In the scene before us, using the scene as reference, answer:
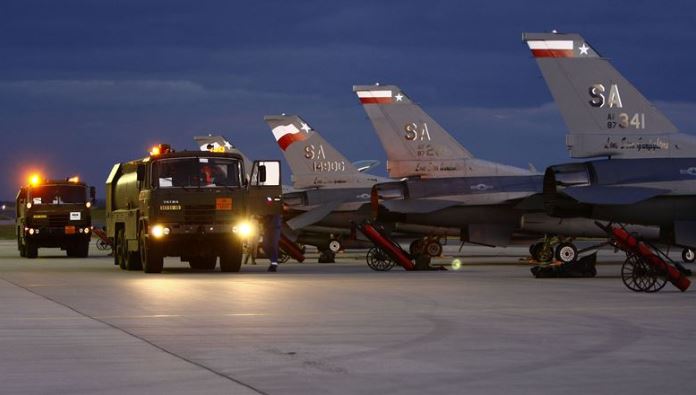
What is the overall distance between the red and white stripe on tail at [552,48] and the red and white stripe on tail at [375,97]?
42.7 feet

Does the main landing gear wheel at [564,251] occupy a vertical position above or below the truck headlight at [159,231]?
below

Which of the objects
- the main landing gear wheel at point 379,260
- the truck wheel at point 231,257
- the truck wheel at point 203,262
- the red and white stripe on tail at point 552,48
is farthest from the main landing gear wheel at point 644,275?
the truck wheel at point 203,262

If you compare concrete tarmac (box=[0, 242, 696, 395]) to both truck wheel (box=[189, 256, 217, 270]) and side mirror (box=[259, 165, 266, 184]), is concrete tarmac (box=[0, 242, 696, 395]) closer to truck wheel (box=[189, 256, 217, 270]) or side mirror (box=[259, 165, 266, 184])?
side mirror (box=[259, 165, 266, 184])

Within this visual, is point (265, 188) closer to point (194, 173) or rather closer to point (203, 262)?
point (194, 173)

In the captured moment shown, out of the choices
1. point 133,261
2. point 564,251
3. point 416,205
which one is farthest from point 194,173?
point 564,251

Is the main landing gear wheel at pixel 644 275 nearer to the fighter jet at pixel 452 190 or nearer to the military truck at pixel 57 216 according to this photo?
the fighter jet at pixel 452 190

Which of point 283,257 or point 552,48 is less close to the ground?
point 552,48

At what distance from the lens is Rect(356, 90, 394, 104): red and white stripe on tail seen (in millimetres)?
43469

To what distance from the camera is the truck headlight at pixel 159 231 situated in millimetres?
32375

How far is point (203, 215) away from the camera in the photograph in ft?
107

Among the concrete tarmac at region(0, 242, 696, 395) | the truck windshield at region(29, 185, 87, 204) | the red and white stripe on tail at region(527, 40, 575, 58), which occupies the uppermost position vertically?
the red and white stripe on tail at region(527, 40, 575, 58)

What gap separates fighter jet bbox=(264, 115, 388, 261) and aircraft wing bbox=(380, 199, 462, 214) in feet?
19.2

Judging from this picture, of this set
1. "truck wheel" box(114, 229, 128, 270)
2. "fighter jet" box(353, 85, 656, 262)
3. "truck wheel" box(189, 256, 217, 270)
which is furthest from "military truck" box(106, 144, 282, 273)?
"fighter jet" box(353, 85, 656, 262)

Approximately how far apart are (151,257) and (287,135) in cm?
1919
